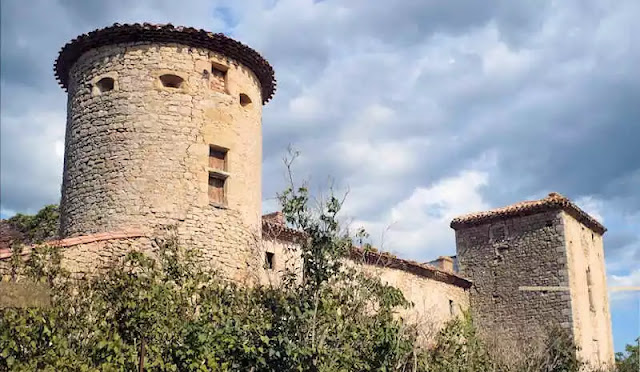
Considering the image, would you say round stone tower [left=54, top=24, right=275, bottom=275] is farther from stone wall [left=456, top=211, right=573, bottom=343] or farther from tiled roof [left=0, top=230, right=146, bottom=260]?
stone wall [left=456, top=211, right=573, bottom=343]

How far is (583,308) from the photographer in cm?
2233

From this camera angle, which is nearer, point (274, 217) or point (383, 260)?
point (383, 260)

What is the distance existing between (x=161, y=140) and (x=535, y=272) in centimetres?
1334

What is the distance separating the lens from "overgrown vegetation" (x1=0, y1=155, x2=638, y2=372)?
31.8ft

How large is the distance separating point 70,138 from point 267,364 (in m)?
6.12

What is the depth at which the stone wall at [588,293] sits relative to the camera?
21875mm

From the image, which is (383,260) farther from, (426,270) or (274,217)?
(426,270)

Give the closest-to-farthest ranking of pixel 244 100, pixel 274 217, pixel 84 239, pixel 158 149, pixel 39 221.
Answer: pixel 84 239 → pixel 158 149 → pixel 244 100 → pixel 274 217 → pixel 39 221

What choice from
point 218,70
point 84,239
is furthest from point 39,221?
point 84,239

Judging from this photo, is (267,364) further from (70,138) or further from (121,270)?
(70,138)

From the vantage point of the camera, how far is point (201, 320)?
11.1m

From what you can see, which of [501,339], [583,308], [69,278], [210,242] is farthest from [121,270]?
[583,308]

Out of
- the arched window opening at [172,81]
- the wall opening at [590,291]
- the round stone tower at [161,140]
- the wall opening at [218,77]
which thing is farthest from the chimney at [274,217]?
the wall opening at [590,291]

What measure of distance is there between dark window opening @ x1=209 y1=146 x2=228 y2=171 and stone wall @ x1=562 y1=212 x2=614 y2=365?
12.1 meters
